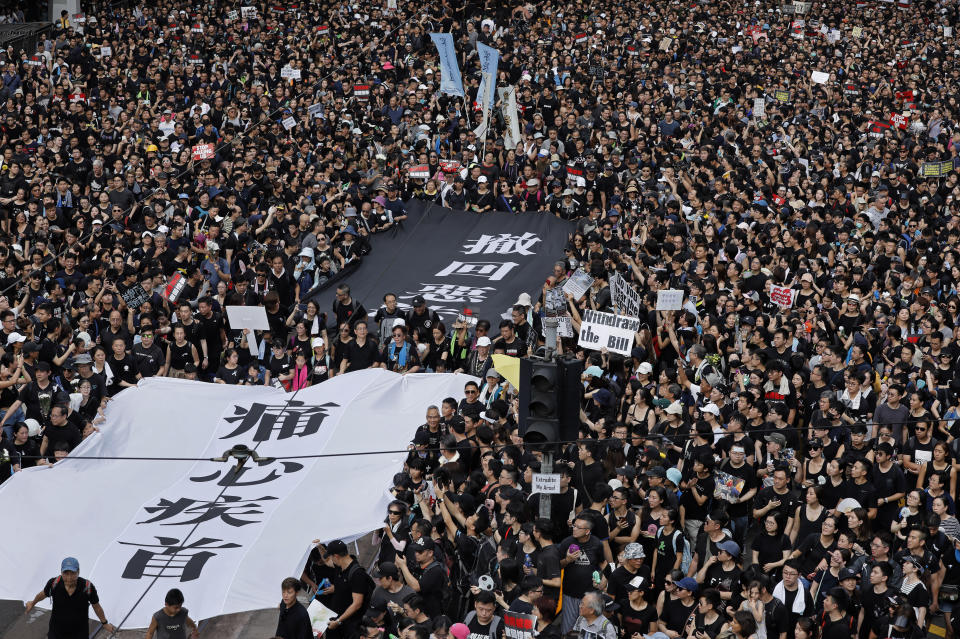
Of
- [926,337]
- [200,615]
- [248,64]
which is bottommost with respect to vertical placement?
[200,615]

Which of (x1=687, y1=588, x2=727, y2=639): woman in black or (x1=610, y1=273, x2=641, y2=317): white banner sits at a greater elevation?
(x1=610, y1=273, x2=641, y2=317): white banner

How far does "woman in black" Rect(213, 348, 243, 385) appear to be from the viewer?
49.8ft

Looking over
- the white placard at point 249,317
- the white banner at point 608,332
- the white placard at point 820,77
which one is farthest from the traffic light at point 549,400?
the white placard at point 820,77

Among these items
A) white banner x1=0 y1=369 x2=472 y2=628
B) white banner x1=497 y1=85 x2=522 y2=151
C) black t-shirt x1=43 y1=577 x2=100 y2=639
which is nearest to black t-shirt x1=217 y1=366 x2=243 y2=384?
white banner x1=0 y1=369 x2=472 y2=628

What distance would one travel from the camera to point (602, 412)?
12.8 m

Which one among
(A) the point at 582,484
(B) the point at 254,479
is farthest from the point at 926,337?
(B) the point at 254,479

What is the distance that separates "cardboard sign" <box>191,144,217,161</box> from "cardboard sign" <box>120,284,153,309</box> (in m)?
5.46

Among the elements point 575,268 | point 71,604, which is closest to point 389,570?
point 71,604

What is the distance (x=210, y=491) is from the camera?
37.5ft

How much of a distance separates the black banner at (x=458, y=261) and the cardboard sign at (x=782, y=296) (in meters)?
3.66

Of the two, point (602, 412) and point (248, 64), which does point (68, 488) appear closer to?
point (602, 412)

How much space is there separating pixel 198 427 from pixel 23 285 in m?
6.49

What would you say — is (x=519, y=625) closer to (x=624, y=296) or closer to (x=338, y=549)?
(x=338, y=549)

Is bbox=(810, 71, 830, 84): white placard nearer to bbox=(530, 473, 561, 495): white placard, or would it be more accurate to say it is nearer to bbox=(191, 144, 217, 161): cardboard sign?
bbox=(191, 144, 217, 161): cardboard sign
